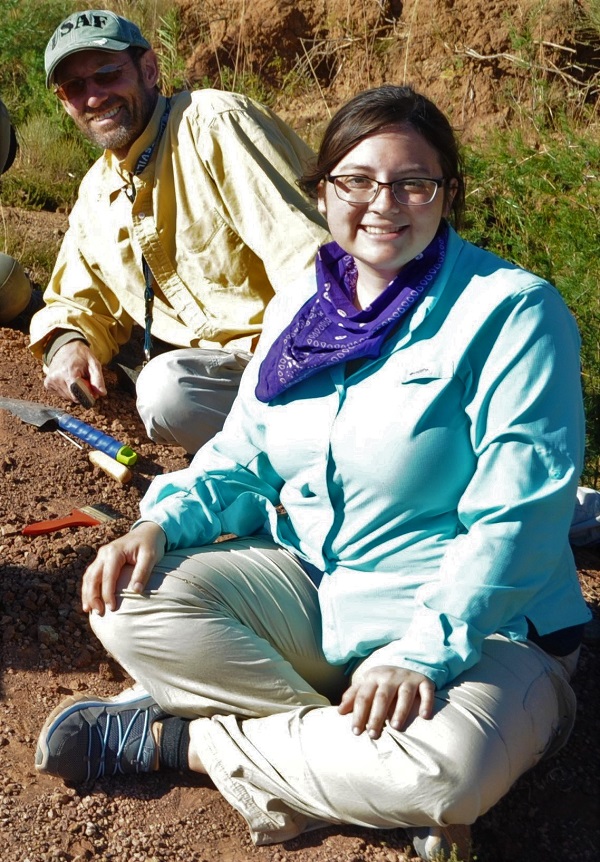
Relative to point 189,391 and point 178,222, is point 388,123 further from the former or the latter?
point 178,222

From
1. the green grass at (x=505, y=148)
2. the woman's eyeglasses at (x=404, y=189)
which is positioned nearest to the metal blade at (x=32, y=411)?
the green grass at (x=505, y=148)

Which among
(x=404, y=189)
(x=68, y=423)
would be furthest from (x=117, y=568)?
(x=68, y=423)

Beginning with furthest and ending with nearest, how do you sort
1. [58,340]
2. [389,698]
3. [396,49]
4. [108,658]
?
[396,49] → [58,340] → [108,658] → [389,698]

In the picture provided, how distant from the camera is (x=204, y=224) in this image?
4.14 meters

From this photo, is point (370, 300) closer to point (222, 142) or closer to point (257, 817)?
point (257, 817)

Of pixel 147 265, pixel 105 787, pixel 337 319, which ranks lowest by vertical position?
pixel 105 787

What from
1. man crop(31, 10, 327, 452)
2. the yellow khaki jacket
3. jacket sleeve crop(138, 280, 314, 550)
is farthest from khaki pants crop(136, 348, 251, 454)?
jacket sleeve crop(138, 280, 314, 550)

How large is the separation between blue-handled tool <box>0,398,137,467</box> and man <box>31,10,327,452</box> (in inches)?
4.5

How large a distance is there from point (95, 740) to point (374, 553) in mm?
806

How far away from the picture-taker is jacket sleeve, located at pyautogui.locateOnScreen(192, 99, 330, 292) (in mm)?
3887

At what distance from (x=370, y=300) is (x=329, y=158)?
0.34 metres

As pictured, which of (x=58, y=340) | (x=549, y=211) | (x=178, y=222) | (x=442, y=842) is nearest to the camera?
(x=442, y=842)

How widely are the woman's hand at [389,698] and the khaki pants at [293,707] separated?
1.0 inches

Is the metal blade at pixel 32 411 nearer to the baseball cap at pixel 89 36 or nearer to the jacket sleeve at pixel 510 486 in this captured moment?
the baseball cap at pixel 89 36
